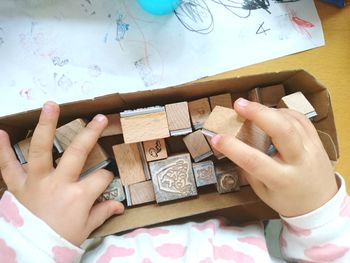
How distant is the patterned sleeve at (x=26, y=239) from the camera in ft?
1.28

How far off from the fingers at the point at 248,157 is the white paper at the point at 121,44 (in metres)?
0.14

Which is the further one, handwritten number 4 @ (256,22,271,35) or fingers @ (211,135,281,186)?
handwritten number 4 @ (256,22,271,35)

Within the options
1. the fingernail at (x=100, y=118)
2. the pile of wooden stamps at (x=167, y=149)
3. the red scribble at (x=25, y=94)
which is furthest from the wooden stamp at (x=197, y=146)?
the red scribble at (x=25, y=94)

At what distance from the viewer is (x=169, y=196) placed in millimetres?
462

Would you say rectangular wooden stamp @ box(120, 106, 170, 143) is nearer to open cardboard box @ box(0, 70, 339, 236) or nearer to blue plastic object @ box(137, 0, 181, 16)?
open cardboard box @ box(0, 70, 339, 236)

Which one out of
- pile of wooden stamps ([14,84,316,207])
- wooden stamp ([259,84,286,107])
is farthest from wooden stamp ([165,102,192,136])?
wooden stamp ([259,84,286,107])

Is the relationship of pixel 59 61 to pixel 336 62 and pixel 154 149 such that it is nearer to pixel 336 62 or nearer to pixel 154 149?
pixel 154 149

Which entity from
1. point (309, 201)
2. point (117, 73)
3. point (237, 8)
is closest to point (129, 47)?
point (117, 73)

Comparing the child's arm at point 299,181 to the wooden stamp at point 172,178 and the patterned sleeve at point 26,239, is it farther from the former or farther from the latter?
the patterned sleeve at point 26,239

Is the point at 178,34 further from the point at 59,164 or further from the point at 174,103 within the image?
the point at 59,164

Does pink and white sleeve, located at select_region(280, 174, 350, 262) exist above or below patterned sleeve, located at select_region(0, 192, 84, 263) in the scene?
below

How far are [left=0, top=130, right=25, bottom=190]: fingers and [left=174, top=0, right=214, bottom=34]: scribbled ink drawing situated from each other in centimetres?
27

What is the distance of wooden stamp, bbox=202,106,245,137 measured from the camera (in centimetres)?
42

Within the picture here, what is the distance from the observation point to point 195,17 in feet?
1.70
